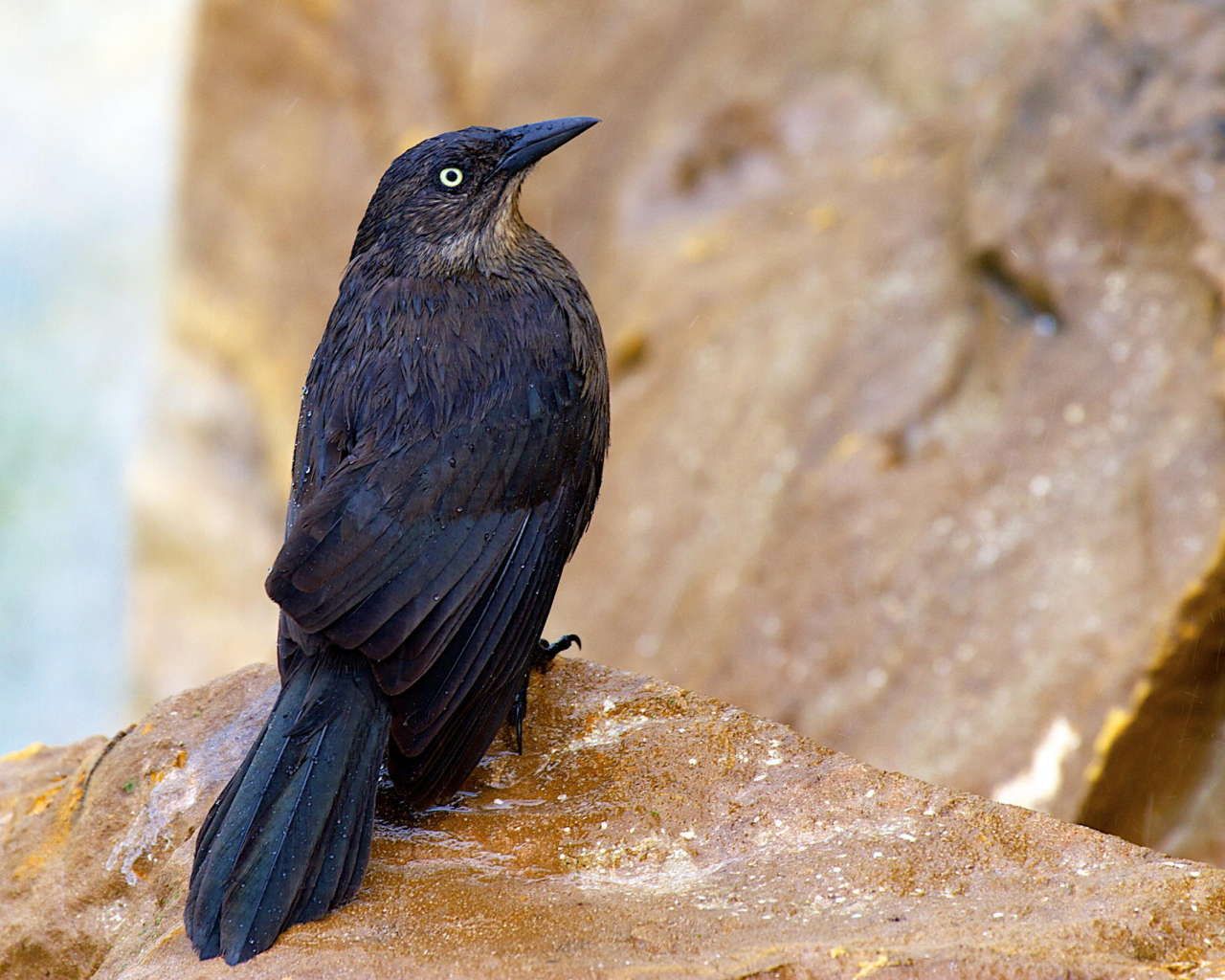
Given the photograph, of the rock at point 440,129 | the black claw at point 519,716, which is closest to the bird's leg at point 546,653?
the black claw at point 519,716

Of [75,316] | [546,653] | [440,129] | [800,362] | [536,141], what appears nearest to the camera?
[546,653]

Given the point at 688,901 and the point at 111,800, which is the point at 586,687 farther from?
the point at 111,800

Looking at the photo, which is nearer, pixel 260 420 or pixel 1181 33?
pixel 1181 33

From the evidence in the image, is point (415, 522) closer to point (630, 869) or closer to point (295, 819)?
point (295, 819)

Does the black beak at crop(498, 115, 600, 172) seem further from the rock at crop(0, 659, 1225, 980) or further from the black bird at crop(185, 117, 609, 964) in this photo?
the rock at crop(0, 659, 1225, 980)

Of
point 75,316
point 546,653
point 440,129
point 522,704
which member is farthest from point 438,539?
point 75,316

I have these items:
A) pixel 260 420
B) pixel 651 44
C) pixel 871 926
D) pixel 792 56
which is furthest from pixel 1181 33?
pixel 260 420

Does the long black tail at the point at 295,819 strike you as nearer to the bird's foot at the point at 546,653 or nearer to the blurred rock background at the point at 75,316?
the bird's foot at the point at 546,653
